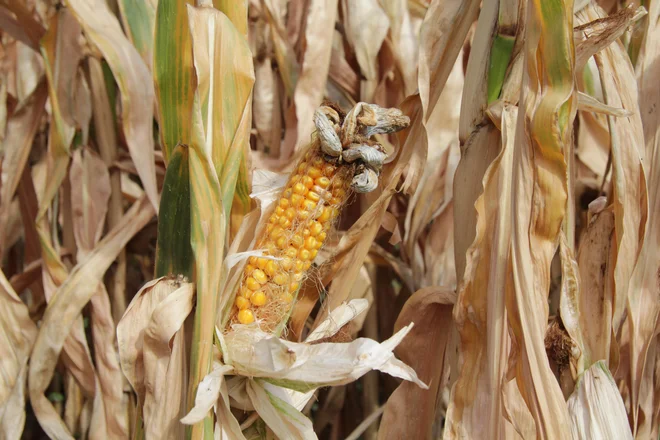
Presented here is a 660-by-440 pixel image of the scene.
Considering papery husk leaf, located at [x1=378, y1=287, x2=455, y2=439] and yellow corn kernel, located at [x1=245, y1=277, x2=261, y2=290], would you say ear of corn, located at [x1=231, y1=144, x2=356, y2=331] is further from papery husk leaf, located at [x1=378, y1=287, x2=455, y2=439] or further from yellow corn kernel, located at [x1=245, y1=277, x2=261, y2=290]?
papery husk leaf, located at [x1=378, y1=287, x2=455, y2=439]

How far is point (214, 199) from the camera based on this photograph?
0.58m

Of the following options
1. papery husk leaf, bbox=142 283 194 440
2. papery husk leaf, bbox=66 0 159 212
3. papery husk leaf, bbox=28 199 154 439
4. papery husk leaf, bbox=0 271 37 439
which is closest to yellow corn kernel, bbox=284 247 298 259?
papery husk leaf, bbox=142 283 194 440

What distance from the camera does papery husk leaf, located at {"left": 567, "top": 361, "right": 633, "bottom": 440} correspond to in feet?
2.21

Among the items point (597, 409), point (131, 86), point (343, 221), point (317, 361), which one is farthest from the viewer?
point (343, 221)

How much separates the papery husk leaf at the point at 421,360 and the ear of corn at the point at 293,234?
0.62 feet

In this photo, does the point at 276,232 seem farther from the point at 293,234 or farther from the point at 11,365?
the point at 11,365

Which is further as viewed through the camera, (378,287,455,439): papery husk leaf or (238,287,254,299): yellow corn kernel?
(378,287,455,439): papery husk leaf

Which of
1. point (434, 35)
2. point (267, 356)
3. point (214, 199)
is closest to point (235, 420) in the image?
Result: point (267, 356)

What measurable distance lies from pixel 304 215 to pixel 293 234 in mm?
23

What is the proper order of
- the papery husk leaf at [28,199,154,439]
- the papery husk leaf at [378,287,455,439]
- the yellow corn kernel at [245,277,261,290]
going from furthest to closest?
the papery husk leaf at [28,199,154,439] → the papery husk leaf at [378,287,455,439] → the yellow corn kernel at [245,277,261,290]

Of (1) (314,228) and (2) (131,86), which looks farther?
(2) (131,86)

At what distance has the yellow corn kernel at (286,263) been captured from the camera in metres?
0.60

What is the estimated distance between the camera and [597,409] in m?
0.68

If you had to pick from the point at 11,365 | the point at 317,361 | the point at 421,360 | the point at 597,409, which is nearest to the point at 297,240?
the point at 317,361
